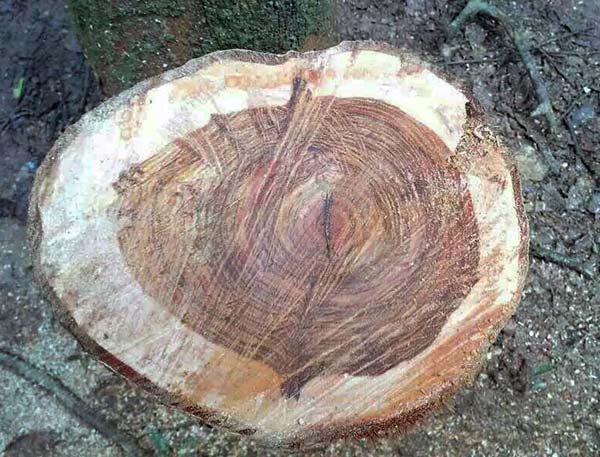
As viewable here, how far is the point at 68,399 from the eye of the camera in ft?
6.01

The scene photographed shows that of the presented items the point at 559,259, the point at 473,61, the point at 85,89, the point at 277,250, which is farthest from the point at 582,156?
the point at 85,89

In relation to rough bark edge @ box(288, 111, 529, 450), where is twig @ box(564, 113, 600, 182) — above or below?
above

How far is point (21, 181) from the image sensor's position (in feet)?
6.86

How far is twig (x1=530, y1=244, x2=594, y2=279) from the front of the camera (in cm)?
199

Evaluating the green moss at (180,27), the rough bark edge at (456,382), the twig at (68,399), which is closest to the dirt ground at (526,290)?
the twig at (68,399)

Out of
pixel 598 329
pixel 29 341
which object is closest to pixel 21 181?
pixel 29 341

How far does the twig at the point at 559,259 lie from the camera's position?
78.4 inches

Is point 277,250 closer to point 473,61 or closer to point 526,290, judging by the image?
point 526,290

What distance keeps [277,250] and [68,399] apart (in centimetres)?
99

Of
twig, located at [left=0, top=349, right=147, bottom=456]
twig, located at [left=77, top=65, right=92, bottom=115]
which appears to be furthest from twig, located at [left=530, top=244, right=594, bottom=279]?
twig, located at [left=77, top=65, right=92, bottom=115]

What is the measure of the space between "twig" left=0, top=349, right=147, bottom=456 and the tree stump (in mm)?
713

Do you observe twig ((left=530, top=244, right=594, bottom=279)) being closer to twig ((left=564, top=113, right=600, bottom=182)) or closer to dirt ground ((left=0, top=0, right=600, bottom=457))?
dirt ground ((left=0, top=0, right=600, bottom=457))

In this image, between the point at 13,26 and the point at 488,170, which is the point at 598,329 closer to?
the point at 488,170

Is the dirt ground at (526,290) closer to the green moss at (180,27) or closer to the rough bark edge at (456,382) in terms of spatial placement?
the green moss at (180,27)
